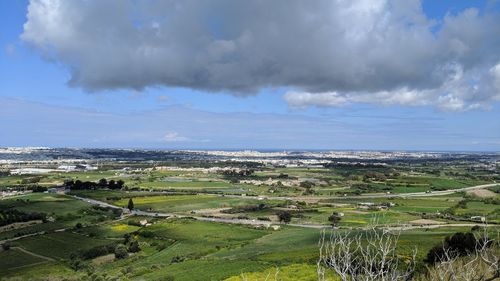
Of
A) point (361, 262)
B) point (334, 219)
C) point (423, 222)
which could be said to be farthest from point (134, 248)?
point (361, 262)

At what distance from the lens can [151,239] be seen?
77750mm

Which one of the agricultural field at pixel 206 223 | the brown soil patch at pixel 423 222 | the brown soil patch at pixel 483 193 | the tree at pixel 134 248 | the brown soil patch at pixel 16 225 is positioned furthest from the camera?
the brown soil patch at pixel 483 193

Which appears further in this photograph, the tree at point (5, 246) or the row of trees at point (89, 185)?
the row of trees at point (89, 185)

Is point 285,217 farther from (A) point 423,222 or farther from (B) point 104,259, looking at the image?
(B) point 104,259

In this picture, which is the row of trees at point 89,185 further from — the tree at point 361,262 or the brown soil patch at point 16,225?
the tree at point 361,262

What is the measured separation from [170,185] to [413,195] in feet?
252

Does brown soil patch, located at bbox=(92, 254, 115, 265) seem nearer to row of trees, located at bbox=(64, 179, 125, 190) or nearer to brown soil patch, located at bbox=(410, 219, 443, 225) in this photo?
brown soil patch, located at bbox=(410, 219, 443, 225)

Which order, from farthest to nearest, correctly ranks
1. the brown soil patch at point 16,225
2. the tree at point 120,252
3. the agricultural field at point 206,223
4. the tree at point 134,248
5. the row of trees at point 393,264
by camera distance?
the brown soil patch at point 16,225 < the tree at point 134,248 < the tree at point 120,252 < the agricultural field at point 206,223 < the row of trees at point 393,264

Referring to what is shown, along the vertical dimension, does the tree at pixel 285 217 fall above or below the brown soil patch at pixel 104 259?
above

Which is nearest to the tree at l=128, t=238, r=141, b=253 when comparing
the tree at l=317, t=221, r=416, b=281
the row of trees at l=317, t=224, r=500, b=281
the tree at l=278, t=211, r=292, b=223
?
the tree at l=278, t=211, r=292, b=223

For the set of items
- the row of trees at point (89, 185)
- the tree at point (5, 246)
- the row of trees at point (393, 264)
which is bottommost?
the tree at point (5, 246)

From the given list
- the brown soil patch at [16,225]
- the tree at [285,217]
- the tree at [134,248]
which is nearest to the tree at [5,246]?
the brown soil patch at [16,225]

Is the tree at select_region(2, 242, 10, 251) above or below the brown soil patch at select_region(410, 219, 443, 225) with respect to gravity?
below

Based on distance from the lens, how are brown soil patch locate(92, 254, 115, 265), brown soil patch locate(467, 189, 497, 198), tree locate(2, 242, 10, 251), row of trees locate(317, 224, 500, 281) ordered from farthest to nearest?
1. brown soil patch locate(467, 189, 497, 198)
2. tree locate(2, 242, 10, 251)
3. brown soil patch locate(92, 254, 115, 265)
4. row of trees locate(317, 224, 500, 281)
